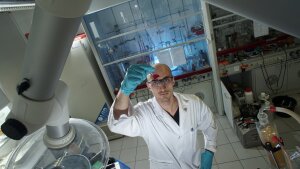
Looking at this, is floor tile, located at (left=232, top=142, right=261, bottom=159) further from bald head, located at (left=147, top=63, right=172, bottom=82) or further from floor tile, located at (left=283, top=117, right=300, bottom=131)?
bald head, located at (left=147, top=63, right=172, bottom=82)

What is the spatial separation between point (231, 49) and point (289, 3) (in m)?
3.35

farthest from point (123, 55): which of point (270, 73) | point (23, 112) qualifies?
point (23, 112)

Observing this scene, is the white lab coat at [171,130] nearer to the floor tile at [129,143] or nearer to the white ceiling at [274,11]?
the white ceiling at [274,11]

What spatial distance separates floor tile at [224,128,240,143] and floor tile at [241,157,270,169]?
412 mm

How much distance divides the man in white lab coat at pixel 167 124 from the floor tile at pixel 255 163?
3.37ft

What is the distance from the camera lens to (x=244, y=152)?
2.82m

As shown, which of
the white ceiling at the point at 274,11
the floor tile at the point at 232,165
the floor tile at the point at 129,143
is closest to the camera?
the white ceiling at the point at 274,11

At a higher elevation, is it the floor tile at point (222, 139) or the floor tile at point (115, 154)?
the floor tile at point (222, 139)

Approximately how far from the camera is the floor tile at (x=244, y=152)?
2739mm

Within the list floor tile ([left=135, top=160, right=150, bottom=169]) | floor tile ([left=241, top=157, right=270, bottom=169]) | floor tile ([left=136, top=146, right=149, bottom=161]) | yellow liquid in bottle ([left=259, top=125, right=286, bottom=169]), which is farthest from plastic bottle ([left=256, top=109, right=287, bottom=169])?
floor tile ([left=136, top=146, right=149, bottom=161])

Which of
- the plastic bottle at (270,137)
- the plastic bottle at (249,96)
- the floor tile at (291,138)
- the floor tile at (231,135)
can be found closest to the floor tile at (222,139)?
the floor tile at (231,135)

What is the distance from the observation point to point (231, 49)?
3412 mm

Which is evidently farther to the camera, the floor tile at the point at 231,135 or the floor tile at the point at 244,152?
the floor tile at the point at 231,135

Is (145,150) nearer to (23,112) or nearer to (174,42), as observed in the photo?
(174,42)
